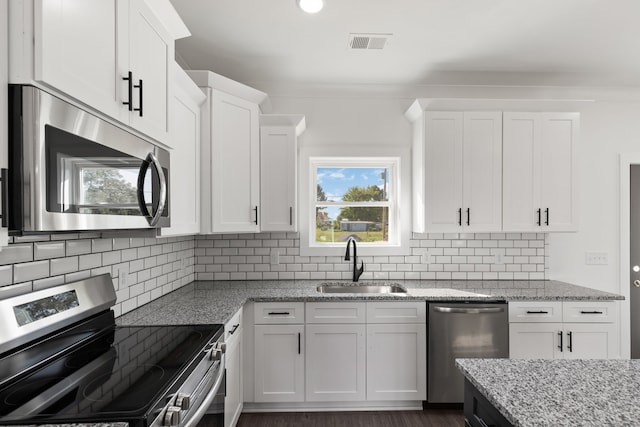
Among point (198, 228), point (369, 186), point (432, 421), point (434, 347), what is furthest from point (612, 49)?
point (198, 228)

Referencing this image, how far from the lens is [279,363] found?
2652 mm

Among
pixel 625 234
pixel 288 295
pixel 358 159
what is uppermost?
pixel 358 159

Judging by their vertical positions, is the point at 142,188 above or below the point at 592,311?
above

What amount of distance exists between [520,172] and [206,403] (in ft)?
9.20

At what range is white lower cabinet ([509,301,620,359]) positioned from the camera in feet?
8.79

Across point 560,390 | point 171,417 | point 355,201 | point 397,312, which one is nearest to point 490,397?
point 560,390

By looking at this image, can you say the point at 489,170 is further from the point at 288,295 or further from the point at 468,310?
the point at 288,295

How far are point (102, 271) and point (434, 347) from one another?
2187 mm

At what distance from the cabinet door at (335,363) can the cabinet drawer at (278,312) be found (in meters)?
0.13

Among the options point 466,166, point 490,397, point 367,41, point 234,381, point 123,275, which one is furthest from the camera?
point 466,166

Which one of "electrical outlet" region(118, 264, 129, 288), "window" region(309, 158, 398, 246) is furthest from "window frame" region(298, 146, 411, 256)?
Answer: "electrical outlet" region(118, 264, 129, 288)

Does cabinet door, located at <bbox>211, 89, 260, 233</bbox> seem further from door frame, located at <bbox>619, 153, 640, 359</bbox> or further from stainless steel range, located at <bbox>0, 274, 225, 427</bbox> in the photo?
door frame, located at <bbox>619, 153, 640, 359</bbox>

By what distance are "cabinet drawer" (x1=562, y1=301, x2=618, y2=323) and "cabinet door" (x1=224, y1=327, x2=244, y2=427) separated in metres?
2.34

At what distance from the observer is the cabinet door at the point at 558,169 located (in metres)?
3.00
